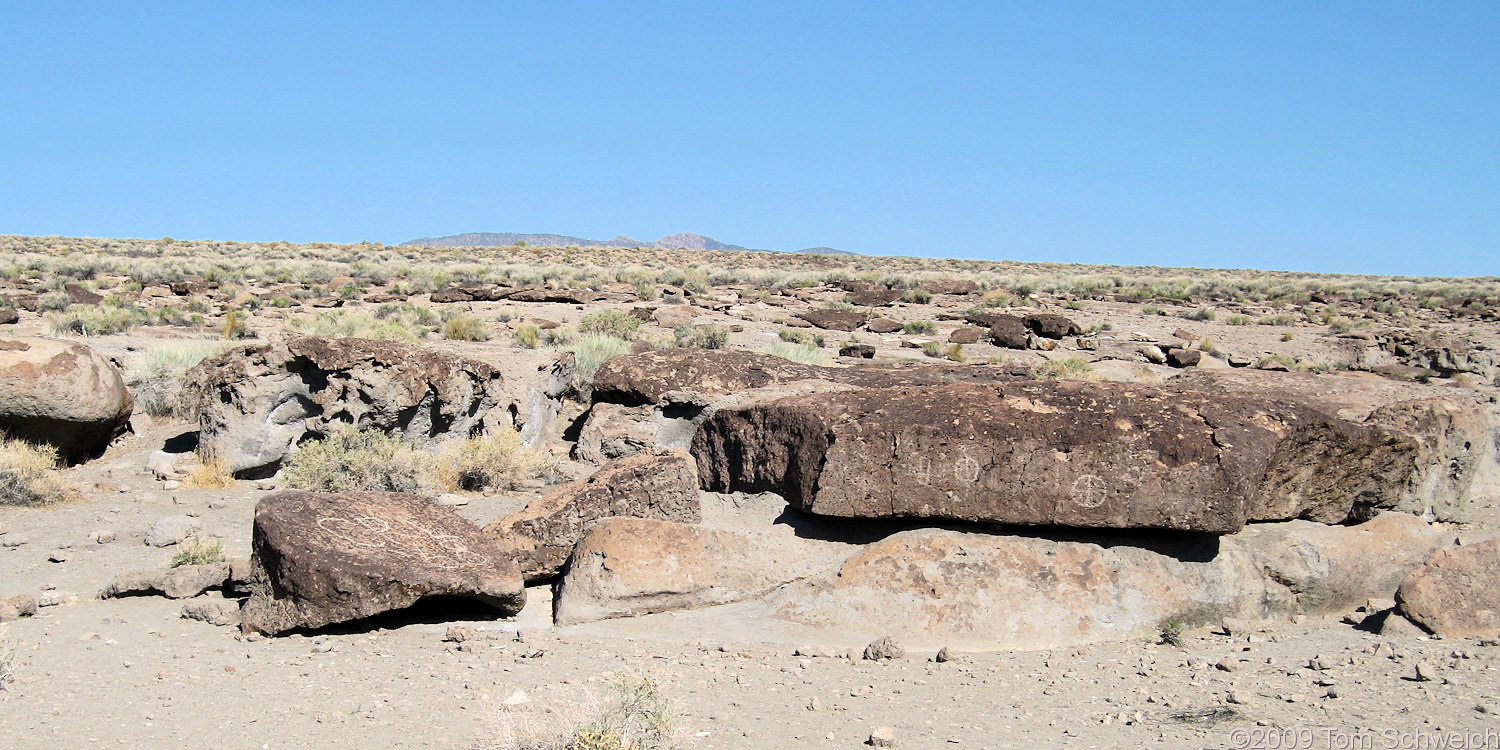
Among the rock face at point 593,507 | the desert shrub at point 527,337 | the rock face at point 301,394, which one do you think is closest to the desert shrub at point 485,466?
the rock face at point 301,394

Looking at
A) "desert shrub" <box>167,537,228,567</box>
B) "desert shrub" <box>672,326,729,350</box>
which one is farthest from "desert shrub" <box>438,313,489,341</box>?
"desert shrub" <box>167,537,228,567</box>

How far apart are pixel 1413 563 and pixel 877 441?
3.36 m

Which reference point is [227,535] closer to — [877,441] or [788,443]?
[788,443]

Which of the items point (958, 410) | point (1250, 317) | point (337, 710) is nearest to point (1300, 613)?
point (958, 410)

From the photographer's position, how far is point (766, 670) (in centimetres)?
523

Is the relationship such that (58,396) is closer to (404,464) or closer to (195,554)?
(404,464)

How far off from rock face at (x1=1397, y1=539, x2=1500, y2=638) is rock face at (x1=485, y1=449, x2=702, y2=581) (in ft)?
13.5

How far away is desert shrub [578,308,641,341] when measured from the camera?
16992 millimetres

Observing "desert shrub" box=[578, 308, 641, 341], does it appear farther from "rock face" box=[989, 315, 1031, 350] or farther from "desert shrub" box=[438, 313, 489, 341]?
"rock face" box=[989, 315, 1031, 350]

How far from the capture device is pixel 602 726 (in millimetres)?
4027

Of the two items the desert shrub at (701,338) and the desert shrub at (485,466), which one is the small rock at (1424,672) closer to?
the desert shrub at (485,466)

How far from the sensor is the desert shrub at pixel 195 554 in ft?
21.0

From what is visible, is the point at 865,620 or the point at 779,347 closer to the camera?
the point at 865,620

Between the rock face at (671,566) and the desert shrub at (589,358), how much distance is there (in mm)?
4286
